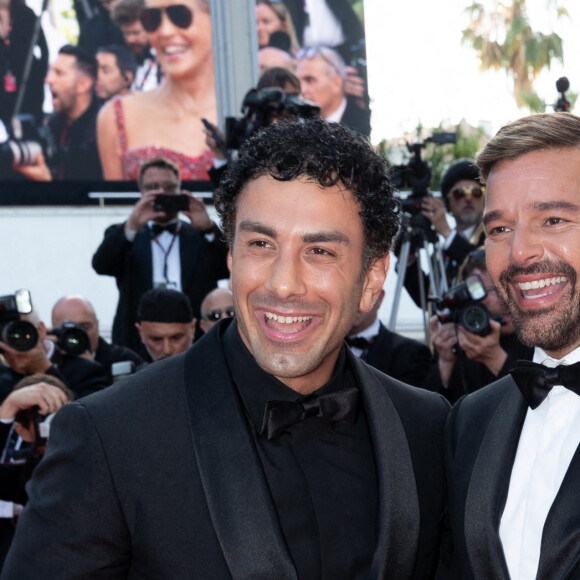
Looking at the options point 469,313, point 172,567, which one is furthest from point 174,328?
point 172,567

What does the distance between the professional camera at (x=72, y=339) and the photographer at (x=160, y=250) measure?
1.97 feet

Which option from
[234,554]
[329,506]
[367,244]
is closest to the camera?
[234,554]

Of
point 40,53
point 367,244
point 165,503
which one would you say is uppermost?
point 40,53

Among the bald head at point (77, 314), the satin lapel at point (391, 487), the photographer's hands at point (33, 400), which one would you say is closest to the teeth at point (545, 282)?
the satin lapel at point (391, 487)

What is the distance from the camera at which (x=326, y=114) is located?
9.97m

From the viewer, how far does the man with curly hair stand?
2.08m

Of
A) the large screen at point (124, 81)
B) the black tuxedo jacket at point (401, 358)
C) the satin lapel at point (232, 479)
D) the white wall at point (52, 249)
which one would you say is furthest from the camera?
the large screen at point (124, 81)

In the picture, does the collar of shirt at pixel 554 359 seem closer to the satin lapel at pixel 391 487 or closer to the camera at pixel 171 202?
the satin lapel at pixel 391 487

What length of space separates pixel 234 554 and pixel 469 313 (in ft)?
8.82

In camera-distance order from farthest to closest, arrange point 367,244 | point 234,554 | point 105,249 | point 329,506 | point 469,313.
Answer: point 105,249 → point 469,313 → point 367,244 → point 329,506 → point 234,554

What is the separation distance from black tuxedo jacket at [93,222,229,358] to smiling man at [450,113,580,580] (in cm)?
328

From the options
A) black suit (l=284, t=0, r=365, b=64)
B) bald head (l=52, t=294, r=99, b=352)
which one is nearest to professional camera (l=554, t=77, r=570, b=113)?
bald head (l=52, t=294, r=99, b=352)

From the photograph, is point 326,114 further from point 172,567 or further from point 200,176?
point 172,567

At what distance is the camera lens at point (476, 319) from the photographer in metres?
A: 4.45
